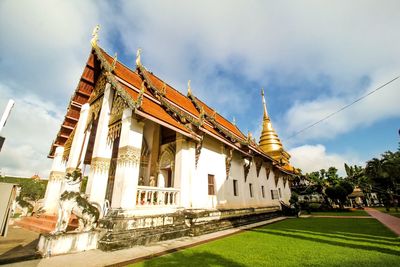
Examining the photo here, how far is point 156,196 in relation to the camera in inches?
267

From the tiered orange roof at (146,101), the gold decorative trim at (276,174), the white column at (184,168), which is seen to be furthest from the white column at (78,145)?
the gold decorative trim at (276,174)

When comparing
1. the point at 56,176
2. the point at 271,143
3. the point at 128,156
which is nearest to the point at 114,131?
the point at 128,156

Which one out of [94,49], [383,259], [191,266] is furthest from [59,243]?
[94,49]

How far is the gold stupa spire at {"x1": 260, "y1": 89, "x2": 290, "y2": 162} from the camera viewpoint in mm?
22203

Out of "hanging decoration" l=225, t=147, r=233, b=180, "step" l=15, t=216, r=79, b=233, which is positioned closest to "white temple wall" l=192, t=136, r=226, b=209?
"hanging decoration" l=225, t=147, r=233, b=180

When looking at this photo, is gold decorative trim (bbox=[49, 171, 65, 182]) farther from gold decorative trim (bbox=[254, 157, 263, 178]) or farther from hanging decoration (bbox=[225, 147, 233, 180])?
gold decorative trim (bbox=[254, 157, 263, 178])

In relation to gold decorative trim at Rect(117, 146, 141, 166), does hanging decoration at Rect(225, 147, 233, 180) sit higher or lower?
higher

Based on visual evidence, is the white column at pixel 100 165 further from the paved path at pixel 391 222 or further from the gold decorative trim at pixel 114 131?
the paved path at pixel 391 222

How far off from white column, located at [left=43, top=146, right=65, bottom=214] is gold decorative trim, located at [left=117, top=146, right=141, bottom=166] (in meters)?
5.90

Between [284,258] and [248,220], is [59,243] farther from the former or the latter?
[248,220]

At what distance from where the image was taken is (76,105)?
10.4 metres

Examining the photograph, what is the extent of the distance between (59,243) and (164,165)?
4.49 meters

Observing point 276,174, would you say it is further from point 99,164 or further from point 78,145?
point 78,145

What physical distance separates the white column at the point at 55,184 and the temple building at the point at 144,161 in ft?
0.13
